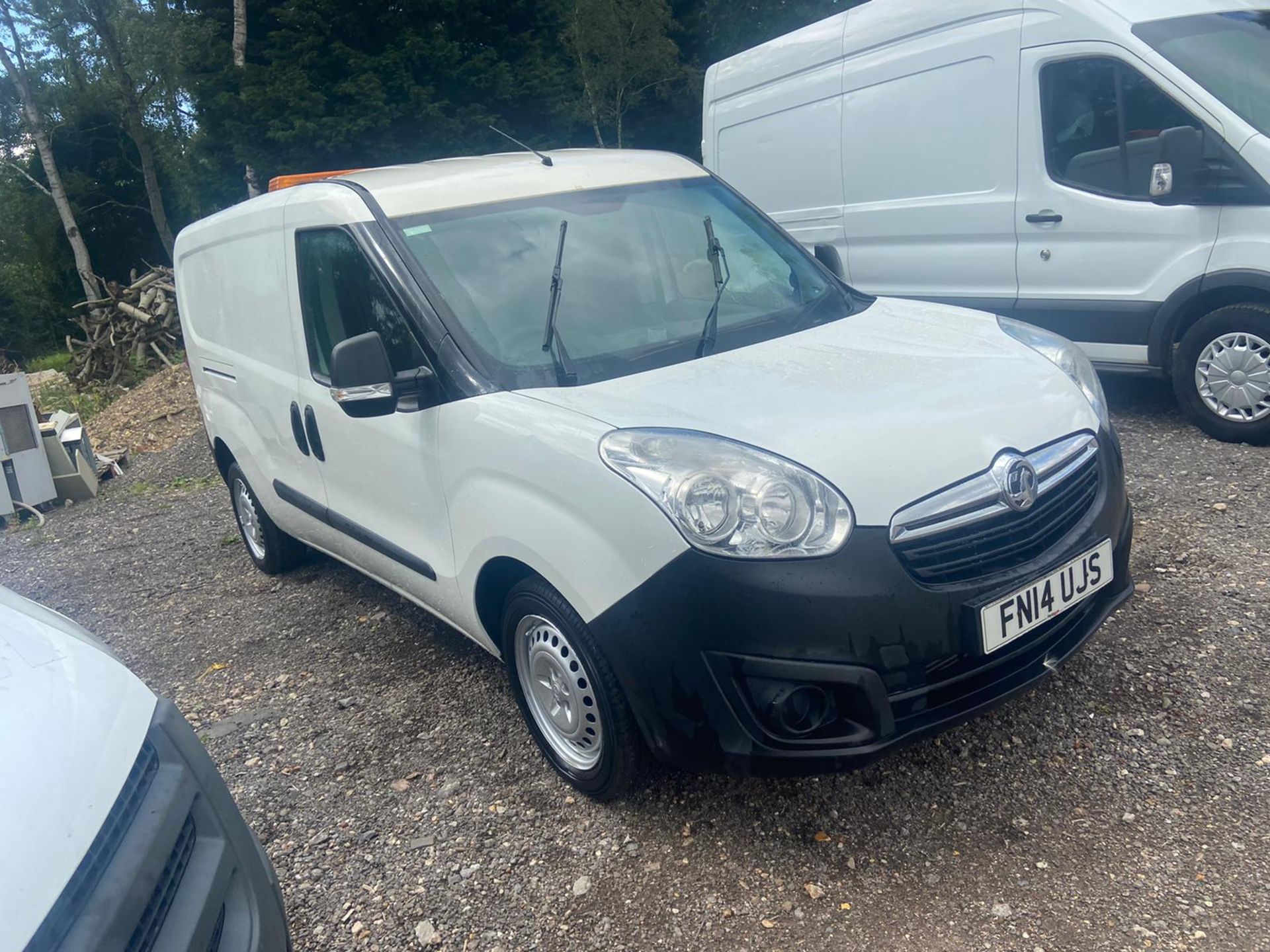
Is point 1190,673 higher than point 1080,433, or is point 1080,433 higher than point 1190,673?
point 1080,433

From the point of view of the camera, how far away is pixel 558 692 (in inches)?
116

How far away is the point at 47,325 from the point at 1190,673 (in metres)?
41.9

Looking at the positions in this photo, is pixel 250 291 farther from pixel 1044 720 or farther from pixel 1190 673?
pixel 1190 673

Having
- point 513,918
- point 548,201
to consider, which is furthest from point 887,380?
point 513,918

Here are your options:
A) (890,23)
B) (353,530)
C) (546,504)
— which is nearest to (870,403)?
(546,504)

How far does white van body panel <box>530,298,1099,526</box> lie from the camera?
8.05ft

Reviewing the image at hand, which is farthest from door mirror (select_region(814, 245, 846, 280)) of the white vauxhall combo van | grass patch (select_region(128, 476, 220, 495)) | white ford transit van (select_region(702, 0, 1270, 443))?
grass patch (select_region(128, 476, 220, 495))

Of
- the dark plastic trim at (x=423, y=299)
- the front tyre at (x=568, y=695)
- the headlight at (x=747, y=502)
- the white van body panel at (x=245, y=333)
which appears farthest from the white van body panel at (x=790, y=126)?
the headlight at (x=747, y=502)

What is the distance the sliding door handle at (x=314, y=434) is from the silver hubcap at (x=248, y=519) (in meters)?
1.41

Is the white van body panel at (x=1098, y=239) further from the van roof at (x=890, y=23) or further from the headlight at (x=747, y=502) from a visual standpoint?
the headlight at (x=747, y=502)

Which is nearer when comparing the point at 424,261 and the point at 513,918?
the point at 513,918

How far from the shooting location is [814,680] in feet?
7.73

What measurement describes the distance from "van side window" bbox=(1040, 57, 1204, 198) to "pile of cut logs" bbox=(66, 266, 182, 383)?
1284cm

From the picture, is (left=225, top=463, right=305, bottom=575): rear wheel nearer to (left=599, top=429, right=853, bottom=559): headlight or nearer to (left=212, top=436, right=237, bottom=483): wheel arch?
(left=212, top=436, right=237, bottom=483): wheel arch
